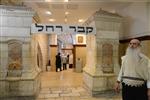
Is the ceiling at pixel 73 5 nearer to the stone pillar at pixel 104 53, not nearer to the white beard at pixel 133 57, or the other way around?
the stone pillar at pixel 104 53

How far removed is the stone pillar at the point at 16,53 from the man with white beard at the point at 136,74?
3168 millimetres

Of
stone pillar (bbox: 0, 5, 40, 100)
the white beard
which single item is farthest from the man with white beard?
stone pillar (bbox: 0, 5, 40, 100)

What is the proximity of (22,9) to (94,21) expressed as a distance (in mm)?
2176

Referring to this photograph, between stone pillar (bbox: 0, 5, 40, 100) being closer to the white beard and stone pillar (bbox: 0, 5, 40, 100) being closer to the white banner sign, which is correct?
the white banner sign

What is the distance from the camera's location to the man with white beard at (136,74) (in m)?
3.68

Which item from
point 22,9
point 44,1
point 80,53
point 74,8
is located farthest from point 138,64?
point 80,53

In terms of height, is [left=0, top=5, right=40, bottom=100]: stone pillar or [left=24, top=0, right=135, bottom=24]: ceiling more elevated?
[left=24, top=0, right=135, bottom=24]: ceiling

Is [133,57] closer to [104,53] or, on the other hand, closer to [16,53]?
[104,53]

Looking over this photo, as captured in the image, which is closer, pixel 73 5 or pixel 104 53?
pixel 104 53

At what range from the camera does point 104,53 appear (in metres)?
7.06

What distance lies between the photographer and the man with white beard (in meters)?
3.68

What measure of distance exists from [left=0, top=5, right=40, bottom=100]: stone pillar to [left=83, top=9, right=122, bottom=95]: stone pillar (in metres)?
1.88

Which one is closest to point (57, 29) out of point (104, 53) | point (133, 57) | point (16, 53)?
point (16, 53)

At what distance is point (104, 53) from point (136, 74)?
3369 millimetres
